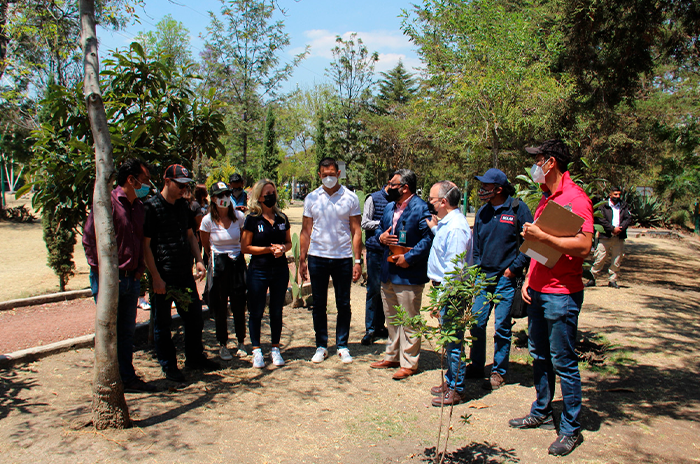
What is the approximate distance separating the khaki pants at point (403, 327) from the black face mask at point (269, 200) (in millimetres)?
1441

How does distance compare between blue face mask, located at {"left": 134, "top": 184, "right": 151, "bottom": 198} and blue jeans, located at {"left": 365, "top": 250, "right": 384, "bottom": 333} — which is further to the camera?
blue jeans, located at {"left": 365, "top": 250, "right": 384, "bottom": 333}

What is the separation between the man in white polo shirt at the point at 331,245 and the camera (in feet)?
16.3

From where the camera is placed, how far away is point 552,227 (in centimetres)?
312

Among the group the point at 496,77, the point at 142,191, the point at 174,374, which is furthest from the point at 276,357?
the point at 496,77

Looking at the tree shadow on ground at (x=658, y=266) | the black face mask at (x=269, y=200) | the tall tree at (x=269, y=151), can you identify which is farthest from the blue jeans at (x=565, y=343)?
the tall tree at (x=269, y=151)

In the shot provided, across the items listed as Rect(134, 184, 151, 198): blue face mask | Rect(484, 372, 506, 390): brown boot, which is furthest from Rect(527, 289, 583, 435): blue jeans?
Rect(134, 184, 151, 198): blue face mask

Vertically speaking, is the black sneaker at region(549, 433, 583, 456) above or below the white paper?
below

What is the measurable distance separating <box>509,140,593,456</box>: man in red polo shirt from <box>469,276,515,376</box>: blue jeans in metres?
0.68

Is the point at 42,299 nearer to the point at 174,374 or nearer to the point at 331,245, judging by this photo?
the point at 174,374

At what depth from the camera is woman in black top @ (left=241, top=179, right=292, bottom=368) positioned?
4875 mm

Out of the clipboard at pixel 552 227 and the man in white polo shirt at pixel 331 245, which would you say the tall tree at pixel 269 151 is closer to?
the man in white polo shirt at pixel 331 245

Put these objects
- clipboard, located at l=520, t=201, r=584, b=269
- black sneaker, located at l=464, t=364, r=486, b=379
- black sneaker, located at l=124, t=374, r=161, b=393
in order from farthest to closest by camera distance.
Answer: black sneaker, located at l=464, t=364, r=486, b=379 < black sneaker, located at l=124, t=374, r=161, b=393 < clipboard, located at l=520, t=201, r=584, b=269

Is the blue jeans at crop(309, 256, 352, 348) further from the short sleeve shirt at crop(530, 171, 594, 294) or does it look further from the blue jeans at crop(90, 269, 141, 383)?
the short sleeve shirt at crop(530, 171, 594, 294)

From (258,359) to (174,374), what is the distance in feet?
2.76
